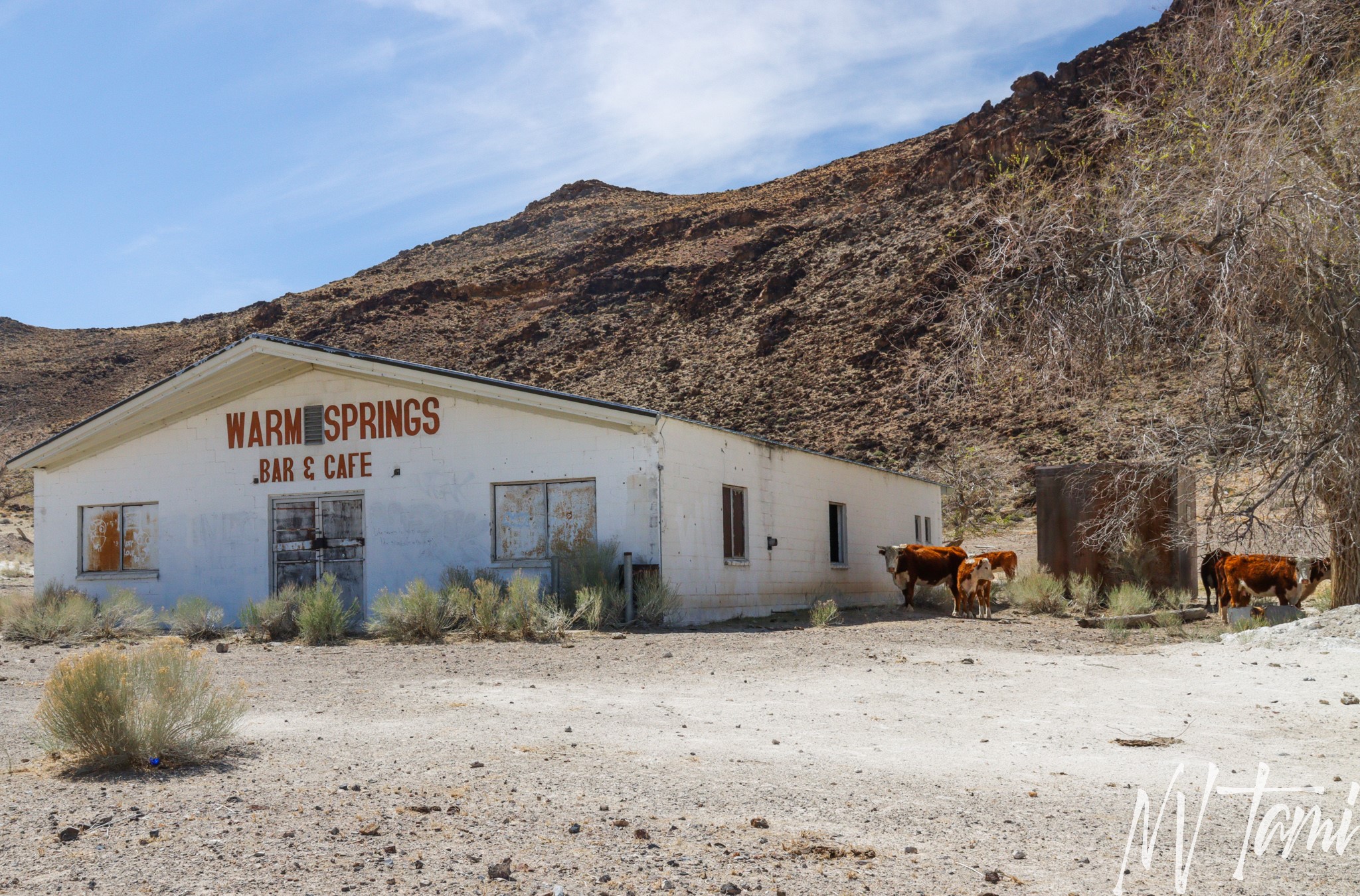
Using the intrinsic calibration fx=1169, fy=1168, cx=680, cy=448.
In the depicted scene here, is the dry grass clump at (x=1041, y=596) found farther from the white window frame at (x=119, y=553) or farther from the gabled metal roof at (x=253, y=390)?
the white window frame at (x=119, y=553)

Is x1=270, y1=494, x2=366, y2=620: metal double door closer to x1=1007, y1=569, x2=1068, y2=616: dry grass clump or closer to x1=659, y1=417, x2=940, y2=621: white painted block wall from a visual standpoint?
x1=659, y1=417, x2=940, y2=621: white painted block wall

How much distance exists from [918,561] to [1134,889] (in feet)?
54.4

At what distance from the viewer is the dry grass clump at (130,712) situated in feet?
20.4

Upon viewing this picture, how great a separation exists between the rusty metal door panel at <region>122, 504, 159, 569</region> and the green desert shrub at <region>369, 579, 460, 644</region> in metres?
6.37

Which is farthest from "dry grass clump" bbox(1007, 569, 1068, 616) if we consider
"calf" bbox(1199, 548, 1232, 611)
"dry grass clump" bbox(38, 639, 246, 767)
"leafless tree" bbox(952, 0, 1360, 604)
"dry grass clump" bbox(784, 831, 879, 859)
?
"dry grass clump" bbox(38, 639, 246, 767)

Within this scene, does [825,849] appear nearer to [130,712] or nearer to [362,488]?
[130,712]

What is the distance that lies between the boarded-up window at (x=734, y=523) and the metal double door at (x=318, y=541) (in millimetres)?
5752

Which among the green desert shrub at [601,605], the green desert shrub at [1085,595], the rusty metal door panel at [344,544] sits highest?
the rusty metal door panel at [344,544]

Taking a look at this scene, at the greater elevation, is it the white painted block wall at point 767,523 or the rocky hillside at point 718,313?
the rocky hillside at point 718,313

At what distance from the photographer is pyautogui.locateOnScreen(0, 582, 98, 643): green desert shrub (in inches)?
643

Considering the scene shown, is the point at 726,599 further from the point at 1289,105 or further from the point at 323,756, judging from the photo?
the point at 323,756

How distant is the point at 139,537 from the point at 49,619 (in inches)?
145

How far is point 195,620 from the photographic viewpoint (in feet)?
54.0

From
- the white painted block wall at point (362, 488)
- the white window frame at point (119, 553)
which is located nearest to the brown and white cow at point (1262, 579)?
the white painted block wall at point (362, 488)
